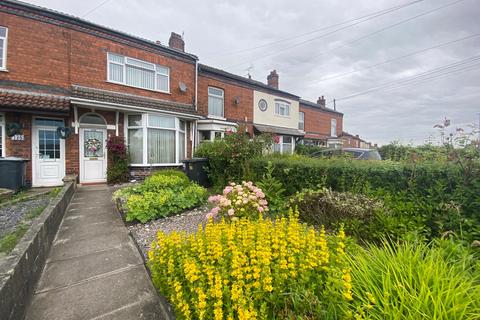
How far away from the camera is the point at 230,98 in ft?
48.1

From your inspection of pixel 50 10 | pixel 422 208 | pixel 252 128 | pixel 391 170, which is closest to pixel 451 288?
pixel 422 208

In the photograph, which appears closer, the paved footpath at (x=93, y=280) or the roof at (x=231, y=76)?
the paved footpath at (x=93, y=280)

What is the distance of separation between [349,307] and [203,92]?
12.9m

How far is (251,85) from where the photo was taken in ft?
52.1

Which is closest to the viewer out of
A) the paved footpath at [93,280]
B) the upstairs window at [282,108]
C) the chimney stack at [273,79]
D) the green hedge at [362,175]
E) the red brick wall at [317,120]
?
the paved footpath at [93,280]

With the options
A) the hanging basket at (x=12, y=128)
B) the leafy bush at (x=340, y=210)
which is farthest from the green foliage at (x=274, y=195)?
the hanging basket at (x=12, y=128)

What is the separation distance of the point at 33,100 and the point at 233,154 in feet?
22.7

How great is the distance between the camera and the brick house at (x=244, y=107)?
511 inches

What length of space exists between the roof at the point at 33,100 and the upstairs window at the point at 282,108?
557 inches

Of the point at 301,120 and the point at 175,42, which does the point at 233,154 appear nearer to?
the point at 175,42

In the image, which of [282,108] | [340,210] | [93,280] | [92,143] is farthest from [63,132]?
[282,108]

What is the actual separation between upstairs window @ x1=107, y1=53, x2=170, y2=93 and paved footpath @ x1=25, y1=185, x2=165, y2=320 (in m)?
7.37

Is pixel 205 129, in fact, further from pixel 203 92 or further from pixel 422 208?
pixel 422 208

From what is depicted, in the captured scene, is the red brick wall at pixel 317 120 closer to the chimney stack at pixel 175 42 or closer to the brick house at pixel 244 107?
the brick house at pixel 244 107
